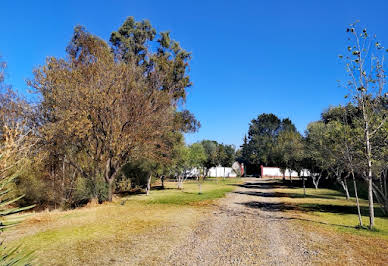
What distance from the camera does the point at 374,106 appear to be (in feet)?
38.7

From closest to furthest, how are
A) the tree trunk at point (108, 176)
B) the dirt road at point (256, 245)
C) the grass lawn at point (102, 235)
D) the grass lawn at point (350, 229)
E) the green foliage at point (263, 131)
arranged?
the dirt road at point (256, 245) < the grass lawn at point (102, 235) < the grass lawn at point (350, 229) < the tree trunk at point (108, 176) < the green foliage at point (263, 131)

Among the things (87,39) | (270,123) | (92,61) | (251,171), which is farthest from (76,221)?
(270,123)

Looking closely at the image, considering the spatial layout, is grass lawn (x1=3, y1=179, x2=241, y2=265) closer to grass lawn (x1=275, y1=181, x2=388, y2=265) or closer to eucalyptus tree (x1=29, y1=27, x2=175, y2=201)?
eucalyptus tree (x1=29, y1=27, x2=175, y2=201)

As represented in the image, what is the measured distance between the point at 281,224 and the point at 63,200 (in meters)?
16.5

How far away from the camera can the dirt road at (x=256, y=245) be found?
747 centimetres

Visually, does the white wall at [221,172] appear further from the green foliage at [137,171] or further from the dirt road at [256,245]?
the dirt road at [256,245]

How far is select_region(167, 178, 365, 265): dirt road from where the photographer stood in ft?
24.5

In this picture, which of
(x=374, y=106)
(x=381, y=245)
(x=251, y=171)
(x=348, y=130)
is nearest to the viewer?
(x=381, y=245)

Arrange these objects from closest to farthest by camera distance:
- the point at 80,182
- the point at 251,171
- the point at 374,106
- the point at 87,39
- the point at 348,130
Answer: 1. the point at 374,106
2. the point at 348,130
3. the point at 80,182
4. the point at 87,39
5. the point at 251,171

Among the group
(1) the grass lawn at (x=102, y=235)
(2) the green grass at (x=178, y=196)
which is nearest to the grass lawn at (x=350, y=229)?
(1) the grass lawn at (x=102, y=235)

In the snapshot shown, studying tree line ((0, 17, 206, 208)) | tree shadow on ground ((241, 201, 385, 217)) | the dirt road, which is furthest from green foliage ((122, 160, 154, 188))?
the dirt road

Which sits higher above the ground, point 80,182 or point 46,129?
point 46,129

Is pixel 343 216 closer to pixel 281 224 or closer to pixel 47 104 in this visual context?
pixel 281 224

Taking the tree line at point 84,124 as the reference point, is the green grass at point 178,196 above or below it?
below
